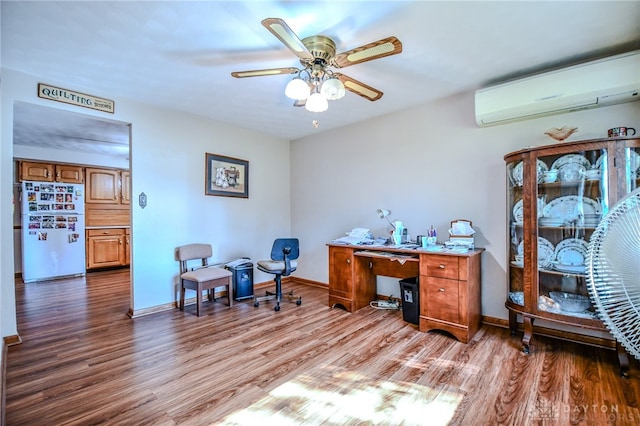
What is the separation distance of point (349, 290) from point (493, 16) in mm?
2706

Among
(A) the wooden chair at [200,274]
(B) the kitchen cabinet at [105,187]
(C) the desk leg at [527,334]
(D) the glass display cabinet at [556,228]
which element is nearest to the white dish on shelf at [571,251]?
(D) the glass display cabinet at [556,228]

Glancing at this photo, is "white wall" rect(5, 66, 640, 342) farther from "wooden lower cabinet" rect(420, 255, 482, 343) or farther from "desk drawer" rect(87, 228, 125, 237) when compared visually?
"desk drawer" rect(87, 228, 125, 237)

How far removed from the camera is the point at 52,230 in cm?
502

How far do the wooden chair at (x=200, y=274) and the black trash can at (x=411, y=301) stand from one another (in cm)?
202

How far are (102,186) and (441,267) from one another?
252 inches

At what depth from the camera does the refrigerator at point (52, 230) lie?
4.80 m

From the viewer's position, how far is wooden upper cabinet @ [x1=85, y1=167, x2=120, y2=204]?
5.61m

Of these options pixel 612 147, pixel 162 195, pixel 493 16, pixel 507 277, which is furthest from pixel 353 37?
pixel 162 195

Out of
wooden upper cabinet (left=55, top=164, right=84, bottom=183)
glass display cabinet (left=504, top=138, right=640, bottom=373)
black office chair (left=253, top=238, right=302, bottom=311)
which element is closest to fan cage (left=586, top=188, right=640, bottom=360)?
glass display cabinet (left=504, top=138, right=640, bottom=373)

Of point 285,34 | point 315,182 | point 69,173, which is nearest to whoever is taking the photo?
point 285,34

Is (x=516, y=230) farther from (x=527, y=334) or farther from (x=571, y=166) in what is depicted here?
(x=527, y=334)

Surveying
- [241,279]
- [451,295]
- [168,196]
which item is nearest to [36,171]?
[168,196]

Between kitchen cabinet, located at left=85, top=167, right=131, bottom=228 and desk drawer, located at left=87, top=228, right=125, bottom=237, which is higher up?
kitchen cabinet, located at left=85, top=167, right=131, bottom=228

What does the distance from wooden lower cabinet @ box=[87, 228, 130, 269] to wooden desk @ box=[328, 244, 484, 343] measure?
5059mm
